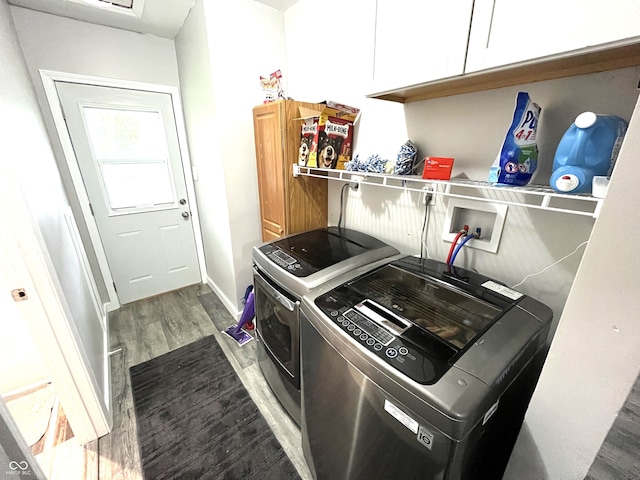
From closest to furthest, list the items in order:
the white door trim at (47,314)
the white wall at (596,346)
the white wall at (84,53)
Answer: the white wall at (596,346)
the white door trim at (47,314)
the white wall at (84,53)

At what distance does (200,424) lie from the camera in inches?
56.0

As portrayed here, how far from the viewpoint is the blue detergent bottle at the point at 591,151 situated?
651 millimetres

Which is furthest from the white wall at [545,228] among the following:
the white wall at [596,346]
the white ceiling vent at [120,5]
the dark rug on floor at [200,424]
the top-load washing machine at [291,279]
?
the dark rug on floor at [200,424]

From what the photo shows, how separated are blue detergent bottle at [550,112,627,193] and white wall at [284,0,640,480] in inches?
5.9

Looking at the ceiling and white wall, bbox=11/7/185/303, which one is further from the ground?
the ceiling

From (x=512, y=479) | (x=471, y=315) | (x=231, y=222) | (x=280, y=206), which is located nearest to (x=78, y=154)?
(x=231, y=222)

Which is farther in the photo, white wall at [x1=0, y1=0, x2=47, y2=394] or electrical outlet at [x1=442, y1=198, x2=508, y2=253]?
white wall at [x1=0, y1=0, x2=47, y2=394]

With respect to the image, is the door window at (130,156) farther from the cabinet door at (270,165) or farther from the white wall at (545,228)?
the white wall at (545,228)

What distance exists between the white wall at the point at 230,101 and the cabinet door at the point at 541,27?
1.55 metres

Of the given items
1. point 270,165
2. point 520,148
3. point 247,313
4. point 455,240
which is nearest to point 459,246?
point 455,240

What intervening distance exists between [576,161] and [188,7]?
93.3 inches

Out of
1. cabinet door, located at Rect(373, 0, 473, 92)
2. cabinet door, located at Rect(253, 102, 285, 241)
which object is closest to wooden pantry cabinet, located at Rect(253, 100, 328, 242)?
cabinet door, located at Rect(253, 102, 285, 241)

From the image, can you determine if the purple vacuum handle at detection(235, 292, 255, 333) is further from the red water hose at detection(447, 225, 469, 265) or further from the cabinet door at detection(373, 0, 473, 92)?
the cabinet door at detection(373, 0, 473, 92)

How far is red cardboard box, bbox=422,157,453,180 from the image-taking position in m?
0.99
